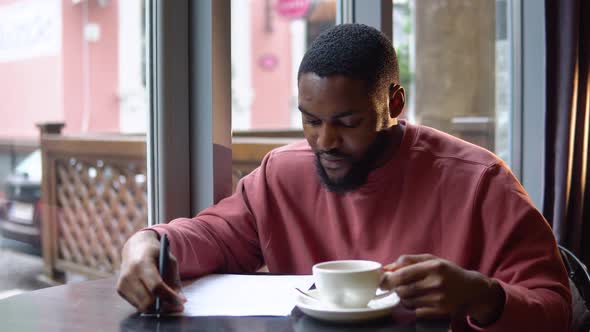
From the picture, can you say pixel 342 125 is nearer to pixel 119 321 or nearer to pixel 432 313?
pixel 432 313

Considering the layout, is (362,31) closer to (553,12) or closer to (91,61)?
(91,61)

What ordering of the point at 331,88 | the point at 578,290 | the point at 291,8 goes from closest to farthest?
the point at 331,88
the point at 578,290
the point at 291,8

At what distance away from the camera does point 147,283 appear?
106 cm

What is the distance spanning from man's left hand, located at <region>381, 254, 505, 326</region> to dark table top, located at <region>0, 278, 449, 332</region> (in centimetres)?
2

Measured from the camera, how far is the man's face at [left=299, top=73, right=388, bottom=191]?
4.23 feet

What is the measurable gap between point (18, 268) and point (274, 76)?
225 inches

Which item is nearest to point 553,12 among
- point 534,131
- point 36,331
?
point 534,131

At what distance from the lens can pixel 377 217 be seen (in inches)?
55.0

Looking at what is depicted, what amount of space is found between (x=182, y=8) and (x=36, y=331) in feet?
3.19

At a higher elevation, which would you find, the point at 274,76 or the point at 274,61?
the point at 274,61

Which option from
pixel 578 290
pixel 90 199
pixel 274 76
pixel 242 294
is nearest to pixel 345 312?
pixel 242 294

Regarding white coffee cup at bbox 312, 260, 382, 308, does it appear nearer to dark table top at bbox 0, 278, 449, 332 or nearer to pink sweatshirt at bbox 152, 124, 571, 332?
dark table top at bbox 0, 278, 449, 332

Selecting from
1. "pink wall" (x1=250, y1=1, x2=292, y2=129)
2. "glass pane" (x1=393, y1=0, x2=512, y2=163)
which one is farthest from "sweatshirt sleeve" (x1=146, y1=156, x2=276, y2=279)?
"pink wall" (x1=250, y1=1, x2=292, y2=129)

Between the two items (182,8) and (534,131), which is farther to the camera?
(534,131)
